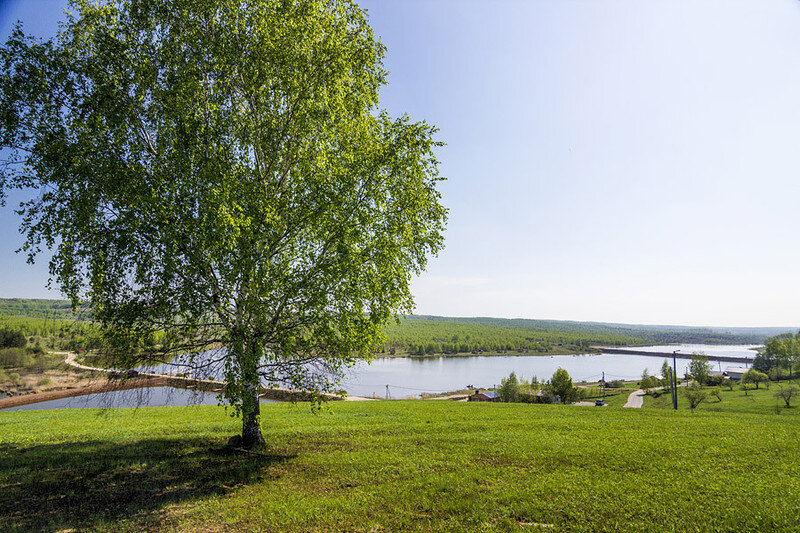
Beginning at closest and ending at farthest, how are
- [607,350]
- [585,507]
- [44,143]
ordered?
[585,507]
[44,143]
[607,350]

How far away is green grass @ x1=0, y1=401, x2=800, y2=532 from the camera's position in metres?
5.56

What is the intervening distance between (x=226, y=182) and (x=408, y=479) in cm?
668

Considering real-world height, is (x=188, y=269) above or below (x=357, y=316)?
above

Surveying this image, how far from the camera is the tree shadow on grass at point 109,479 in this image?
5613 mm

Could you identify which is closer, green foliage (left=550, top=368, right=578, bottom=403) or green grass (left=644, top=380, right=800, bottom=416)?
green grass (left=644, top=380, right=800, bottom=416)

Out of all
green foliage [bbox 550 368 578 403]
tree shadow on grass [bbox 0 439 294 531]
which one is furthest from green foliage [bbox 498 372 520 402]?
tree shadow on grass [bbox 0 439 294 531]

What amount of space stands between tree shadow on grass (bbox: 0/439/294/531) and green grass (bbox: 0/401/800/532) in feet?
0.12

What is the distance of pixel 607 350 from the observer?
590ft

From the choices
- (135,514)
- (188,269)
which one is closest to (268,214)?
(188,269)

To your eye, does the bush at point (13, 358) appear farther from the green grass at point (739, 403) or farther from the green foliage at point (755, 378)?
the green foliage at point (755, 378)

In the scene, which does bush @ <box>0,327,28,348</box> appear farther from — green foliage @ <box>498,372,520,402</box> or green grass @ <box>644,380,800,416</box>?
green grass @ <box>644,380,800,416</box>

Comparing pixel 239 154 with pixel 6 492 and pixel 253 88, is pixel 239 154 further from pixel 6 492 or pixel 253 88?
pixel 6 492

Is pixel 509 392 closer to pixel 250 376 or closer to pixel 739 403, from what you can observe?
pixel 739 403

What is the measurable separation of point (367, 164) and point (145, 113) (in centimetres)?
481
